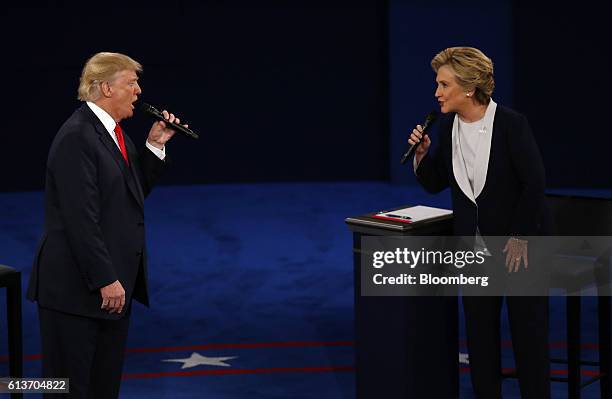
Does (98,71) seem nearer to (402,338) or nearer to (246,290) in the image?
(402,338)

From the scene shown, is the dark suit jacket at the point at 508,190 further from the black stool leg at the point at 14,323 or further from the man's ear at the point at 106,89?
the black stool leg at the point at 14,323

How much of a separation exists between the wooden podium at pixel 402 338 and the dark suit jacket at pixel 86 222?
0.91 meters

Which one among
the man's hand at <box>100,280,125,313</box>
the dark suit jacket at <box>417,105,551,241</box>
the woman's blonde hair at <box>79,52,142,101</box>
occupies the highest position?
the woman's blonde hair at <box>79,52,142,101</box>

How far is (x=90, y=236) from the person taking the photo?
3.71m

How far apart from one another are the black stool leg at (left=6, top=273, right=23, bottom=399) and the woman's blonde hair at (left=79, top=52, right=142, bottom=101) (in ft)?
2.40

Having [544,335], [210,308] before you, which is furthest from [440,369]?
[210,308]

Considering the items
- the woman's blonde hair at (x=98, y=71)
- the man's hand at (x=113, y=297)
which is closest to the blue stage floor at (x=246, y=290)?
the man's hand at (x=113, y=297)

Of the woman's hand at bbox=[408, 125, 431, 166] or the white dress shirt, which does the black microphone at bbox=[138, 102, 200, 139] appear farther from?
the woman's hand at bbox=[408, 125, 431, 166]

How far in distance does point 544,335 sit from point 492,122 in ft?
2.67

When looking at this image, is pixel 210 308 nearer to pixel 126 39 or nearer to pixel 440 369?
pixel 440 369

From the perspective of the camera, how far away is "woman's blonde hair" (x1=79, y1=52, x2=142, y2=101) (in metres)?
3.84

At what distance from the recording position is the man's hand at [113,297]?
376 cm

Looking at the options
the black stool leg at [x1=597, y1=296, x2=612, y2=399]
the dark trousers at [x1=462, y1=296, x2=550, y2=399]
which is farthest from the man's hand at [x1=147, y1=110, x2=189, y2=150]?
the black stool leg at [x1=597, y1=296, x2=612, y2=399]

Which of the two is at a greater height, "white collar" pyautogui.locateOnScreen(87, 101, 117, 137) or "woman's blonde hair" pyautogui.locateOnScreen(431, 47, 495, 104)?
"woman's blonde hair" pyautogui.locateOnScreen(431, 47, 495, 104)
